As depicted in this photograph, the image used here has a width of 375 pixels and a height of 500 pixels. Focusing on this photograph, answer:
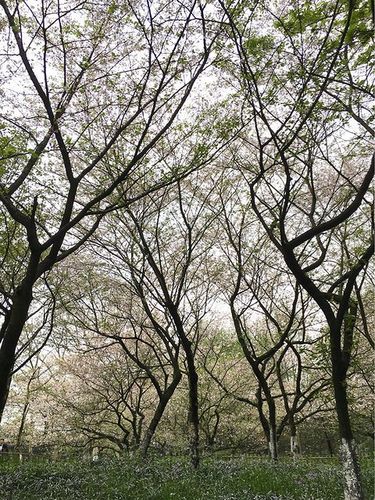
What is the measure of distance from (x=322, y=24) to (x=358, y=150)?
20.0ft

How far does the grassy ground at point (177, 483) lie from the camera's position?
918 cm

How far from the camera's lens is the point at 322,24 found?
8.19 m

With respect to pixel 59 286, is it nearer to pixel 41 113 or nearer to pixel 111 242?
pixel 111 242

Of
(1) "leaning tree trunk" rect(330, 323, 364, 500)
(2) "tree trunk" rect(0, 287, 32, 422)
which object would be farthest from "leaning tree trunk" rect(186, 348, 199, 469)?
(2) "tree trunk" rect(0, 287, 32, 422)

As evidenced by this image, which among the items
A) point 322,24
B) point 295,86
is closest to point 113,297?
point 295,86

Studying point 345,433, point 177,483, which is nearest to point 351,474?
point 345,433

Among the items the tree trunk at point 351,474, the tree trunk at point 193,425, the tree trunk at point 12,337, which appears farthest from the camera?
the tree trunk at point 193,425

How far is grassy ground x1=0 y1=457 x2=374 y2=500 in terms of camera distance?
9.18 metres

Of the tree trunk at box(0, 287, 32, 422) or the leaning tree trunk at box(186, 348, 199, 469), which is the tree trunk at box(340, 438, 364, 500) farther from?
the tree trunk at box(0, 287, 32, 422)

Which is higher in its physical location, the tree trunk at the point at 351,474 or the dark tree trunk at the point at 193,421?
the dark tree trunk at the point at 193,421

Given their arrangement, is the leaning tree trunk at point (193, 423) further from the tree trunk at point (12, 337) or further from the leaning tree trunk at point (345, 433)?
the tree trunk at point (12, 337)

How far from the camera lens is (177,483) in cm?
1062

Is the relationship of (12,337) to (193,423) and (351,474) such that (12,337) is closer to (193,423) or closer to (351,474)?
(351,474)

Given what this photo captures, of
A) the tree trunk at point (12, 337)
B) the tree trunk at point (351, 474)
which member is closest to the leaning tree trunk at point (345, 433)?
the tree trunk at point (351, 474)
